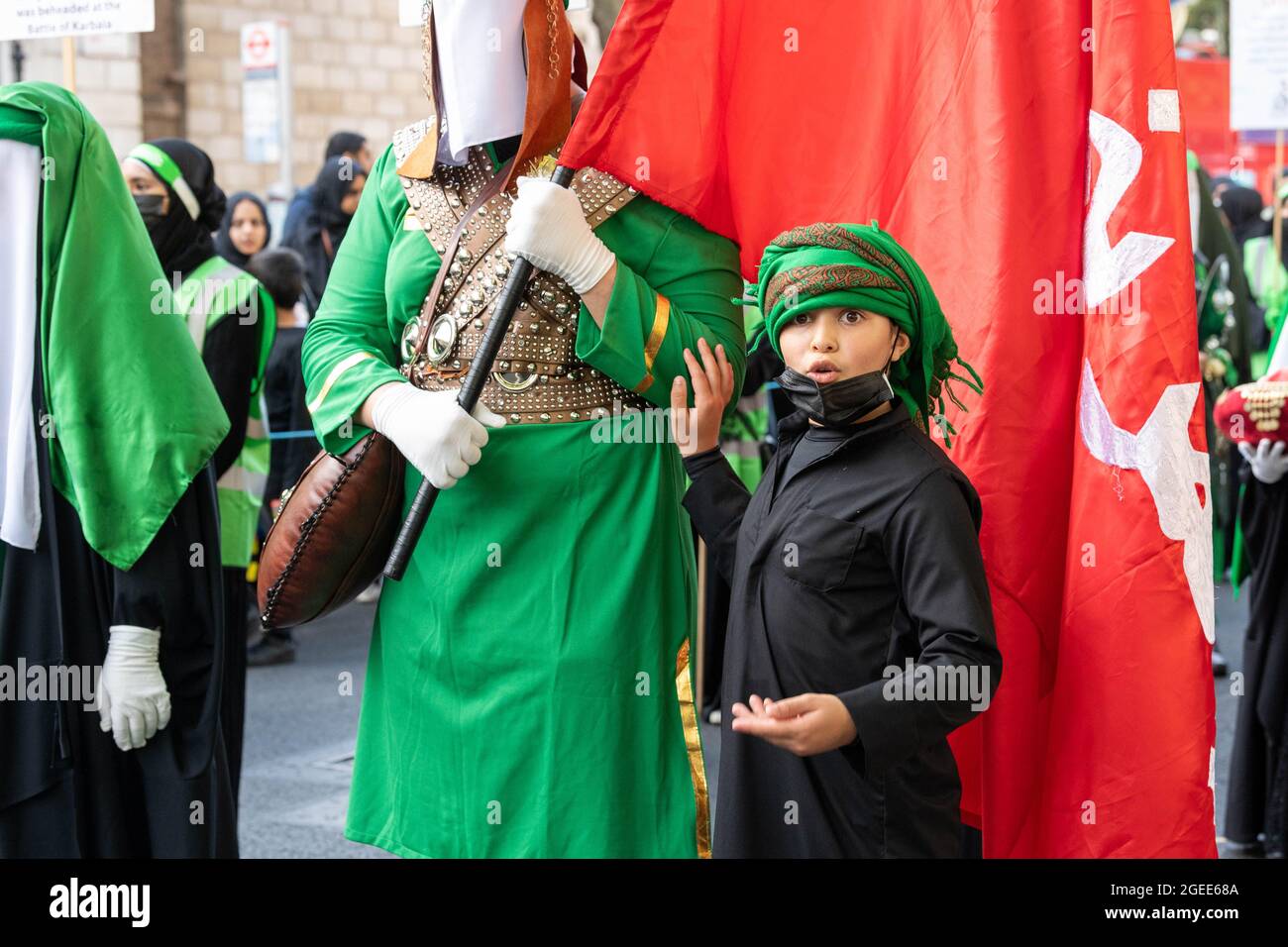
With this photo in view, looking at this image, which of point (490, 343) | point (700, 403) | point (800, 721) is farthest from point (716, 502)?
point (800, 721)

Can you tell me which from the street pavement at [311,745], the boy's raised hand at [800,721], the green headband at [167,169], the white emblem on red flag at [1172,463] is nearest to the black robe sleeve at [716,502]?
the boy's raised hand at [800,721]

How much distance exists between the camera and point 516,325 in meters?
2.69

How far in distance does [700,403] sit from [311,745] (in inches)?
165

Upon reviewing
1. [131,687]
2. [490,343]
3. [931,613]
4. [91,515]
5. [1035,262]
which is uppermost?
[1035,262]

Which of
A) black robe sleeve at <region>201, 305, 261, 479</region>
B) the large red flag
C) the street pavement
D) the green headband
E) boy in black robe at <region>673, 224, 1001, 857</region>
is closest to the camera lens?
boy in black robe at <region>673, 224, 1001, 857</region>

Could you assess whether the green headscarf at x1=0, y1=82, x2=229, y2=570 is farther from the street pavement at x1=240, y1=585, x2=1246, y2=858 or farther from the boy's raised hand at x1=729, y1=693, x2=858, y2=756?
the boy's raised hand at x1=729, y1=693, x2=858, y2=756

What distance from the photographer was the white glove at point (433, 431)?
2.58 metres

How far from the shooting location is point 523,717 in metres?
2.67

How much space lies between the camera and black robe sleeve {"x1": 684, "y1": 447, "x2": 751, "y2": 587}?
8.57ft

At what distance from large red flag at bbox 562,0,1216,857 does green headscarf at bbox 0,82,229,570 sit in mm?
1137

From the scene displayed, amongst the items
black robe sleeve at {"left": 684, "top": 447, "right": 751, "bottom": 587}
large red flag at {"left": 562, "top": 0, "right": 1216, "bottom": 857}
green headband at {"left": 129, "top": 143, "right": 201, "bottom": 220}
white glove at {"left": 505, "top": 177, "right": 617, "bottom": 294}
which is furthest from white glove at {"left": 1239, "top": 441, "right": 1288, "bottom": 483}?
green headband at {"left": 129, "top": 143, "right": 201, "bottom": 220}

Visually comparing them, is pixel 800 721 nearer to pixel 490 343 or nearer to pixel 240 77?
pixel 490 343

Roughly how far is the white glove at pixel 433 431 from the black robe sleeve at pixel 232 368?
218cm
